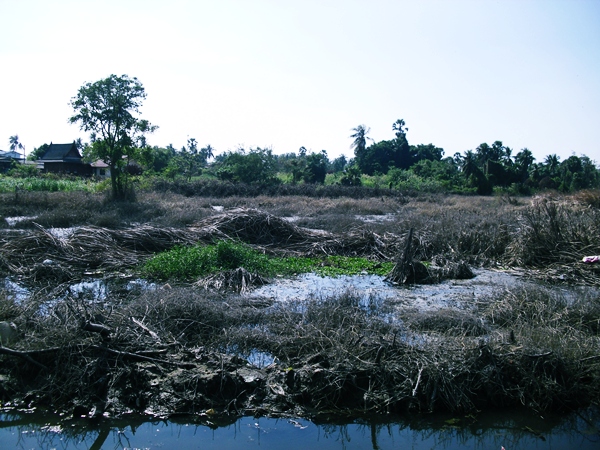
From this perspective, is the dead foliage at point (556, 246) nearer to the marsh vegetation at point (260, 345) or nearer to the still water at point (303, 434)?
the marsh vegetation at point (260, 345)

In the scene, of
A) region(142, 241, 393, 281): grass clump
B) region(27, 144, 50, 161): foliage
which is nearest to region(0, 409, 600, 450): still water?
region(142, 241, 393, 281): grass clump

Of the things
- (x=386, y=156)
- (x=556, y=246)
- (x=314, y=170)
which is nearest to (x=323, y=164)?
(x=314, y=170)

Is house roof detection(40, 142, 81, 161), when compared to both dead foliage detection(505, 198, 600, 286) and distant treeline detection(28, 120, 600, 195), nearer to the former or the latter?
distant treeline detection(28, 120, 600, 195)

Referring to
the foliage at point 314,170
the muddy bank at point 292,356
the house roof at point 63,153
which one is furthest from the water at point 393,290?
the house roof at point 63,153

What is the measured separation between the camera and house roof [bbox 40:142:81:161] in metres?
45.7

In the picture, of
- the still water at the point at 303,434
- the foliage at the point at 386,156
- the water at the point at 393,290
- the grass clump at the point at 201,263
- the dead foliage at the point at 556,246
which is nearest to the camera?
the still water at the point at 303,434

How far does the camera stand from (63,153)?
152 ft

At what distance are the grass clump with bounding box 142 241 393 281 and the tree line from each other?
1150 cm

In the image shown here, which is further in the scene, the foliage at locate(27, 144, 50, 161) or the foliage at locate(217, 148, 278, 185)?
the foliage at locate(27, 144, 50, 161)

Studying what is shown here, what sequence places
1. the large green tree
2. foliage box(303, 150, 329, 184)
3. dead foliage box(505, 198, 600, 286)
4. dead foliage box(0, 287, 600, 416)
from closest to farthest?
dead foliage box(0, 287, 600, 416), dead foliage box(505, 198, 600, 286), the large green tree, foliage box(303, 150, 329, 184)

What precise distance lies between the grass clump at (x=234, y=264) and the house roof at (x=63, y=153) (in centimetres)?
3928

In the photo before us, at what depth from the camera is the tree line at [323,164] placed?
20859 millimetres

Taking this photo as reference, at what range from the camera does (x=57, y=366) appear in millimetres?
5219

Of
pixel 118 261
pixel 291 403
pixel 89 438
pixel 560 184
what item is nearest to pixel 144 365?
pixel 89 438
